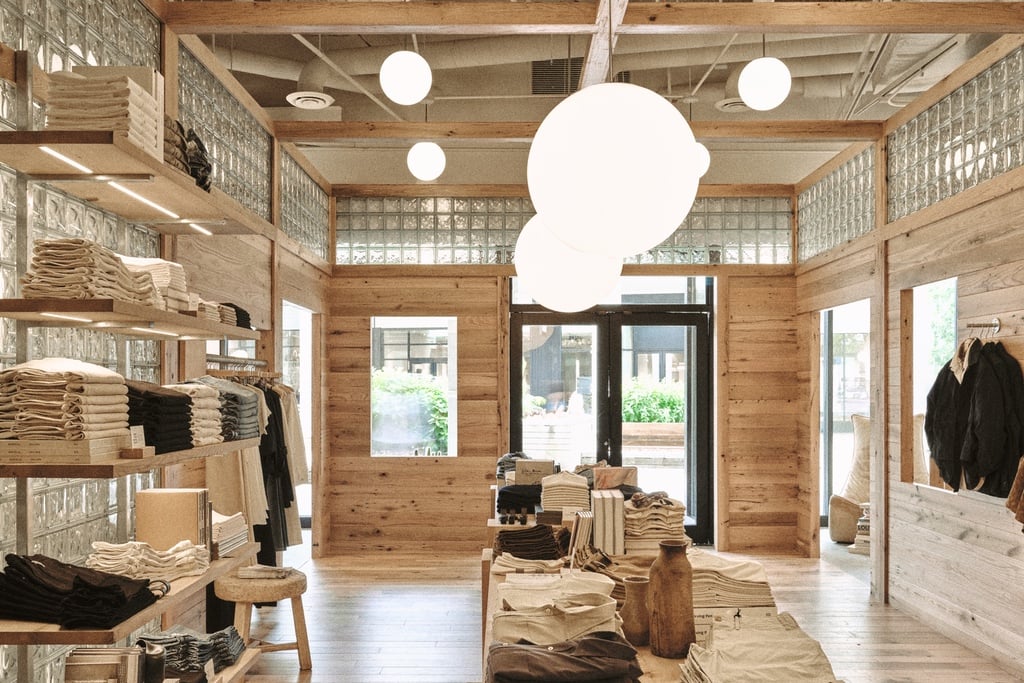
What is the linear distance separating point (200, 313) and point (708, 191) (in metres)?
5.39

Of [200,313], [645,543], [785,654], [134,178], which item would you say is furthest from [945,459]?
[134,178]

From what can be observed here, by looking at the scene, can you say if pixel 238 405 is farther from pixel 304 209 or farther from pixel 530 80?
pixel 530 80

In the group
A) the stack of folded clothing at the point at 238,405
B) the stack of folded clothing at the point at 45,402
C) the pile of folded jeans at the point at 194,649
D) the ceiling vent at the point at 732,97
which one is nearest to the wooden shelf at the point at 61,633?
the stack of folded clothing at the point at 45,402

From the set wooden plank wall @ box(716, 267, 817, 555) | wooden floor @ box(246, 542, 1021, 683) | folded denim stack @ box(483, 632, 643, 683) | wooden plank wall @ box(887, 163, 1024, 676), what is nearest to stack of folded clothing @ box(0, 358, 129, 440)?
folded denim stack @ box(483, 632, 643, 683)

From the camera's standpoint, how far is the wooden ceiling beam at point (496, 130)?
588 centimetres

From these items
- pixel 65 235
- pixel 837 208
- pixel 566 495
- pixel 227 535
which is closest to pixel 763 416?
pixel 837 208

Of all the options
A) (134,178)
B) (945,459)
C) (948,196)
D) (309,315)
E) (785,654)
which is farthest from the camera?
(309,315)

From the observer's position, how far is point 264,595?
4160 mm

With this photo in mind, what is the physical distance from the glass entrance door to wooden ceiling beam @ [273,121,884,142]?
2.23 m

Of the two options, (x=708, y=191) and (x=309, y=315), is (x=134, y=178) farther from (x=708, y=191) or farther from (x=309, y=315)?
(x=708, y=191)

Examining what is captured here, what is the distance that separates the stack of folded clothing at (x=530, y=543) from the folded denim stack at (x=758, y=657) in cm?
123

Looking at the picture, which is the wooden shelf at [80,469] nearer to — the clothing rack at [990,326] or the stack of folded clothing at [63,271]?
the stack of folded clothing at [63,271]

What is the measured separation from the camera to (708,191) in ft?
25.2

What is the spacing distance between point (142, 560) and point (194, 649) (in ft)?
2.12
